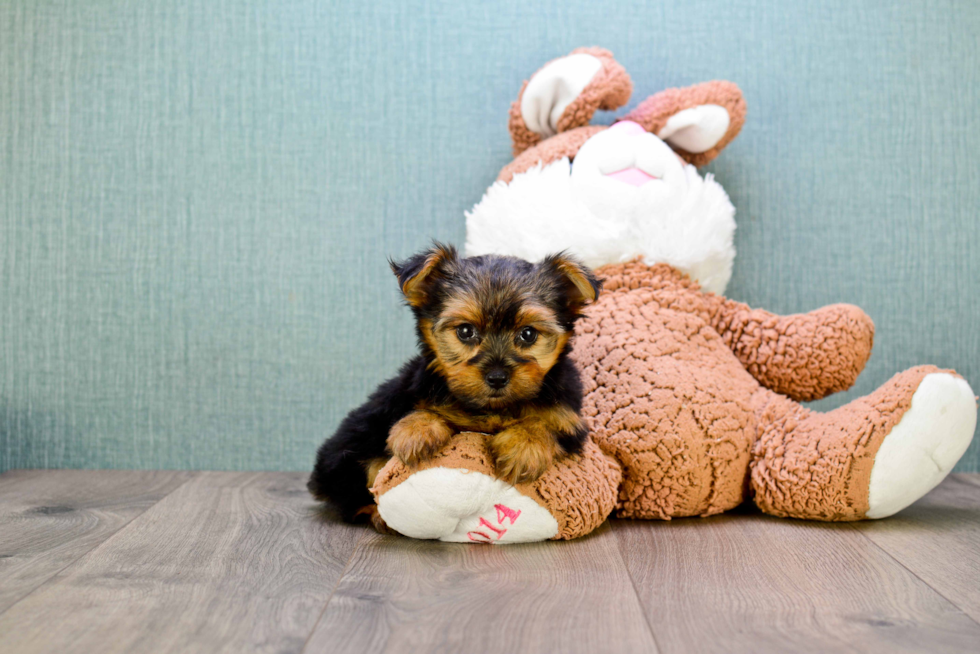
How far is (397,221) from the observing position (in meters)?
2.95

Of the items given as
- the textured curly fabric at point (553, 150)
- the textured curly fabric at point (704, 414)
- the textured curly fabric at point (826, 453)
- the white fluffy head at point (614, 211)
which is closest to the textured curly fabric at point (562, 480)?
the textured curly fabric at point (704, 414)

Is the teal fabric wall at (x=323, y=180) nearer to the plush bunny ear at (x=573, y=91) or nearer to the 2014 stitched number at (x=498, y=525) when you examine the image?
the plush bunny ear at (x=573, y=91)

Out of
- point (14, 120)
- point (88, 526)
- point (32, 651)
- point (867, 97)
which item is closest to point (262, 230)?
point (14, 120)

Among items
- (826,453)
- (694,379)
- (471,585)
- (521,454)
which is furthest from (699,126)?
(471,585)

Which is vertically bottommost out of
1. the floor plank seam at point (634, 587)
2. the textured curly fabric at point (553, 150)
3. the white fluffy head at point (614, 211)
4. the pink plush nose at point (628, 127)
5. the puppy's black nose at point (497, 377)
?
the floor plank seam at point (634, 587)

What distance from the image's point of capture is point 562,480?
1.96 metres

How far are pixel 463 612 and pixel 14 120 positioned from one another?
2.68 m

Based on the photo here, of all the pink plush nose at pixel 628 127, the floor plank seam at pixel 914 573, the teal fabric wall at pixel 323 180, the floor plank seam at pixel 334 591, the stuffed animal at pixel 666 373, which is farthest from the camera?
the teal fabric wall at pixel 323 180

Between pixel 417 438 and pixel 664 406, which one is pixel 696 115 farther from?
pixel 417 438

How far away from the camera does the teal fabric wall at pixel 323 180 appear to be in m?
2.90

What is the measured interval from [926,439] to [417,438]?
141 centimetres

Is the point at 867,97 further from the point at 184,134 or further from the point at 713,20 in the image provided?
the point at 184,134

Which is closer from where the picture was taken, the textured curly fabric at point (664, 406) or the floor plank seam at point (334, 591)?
the floor plank seam at point (334, 591)

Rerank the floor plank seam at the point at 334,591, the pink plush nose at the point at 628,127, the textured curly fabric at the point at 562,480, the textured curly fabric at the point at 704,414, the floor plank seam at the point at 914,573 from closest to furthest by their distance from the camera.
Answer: the floor plank seam at the point at 334,591, the floor plank seam at the point at 914,573, the textured curly fabric at the point at 562,480, the textured curly fabric at the point at 704,414, the pink plush nose at the point at 628,127
